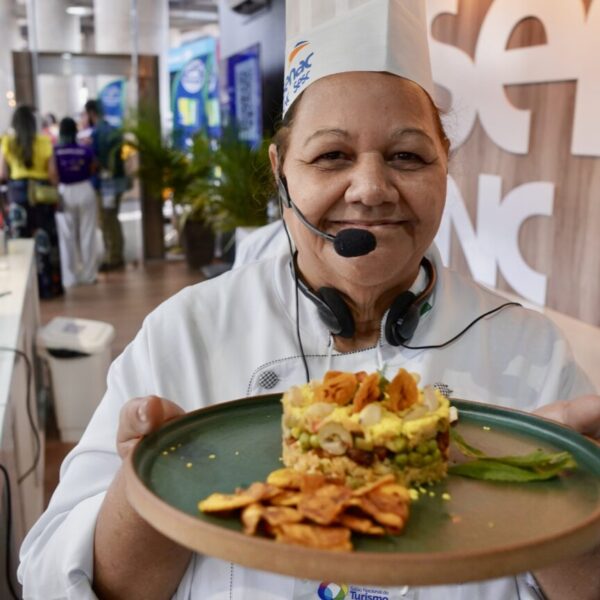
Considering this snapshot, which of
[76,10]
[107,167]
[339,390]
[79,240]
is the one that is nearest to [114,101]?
[107,167]

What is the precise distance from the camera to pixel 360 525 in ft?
2.20

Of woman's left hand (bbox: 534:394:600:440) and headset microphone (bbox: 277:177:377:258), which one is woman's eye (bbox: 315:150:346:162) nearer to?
headset microphone (bbox: 277:177:377:258)

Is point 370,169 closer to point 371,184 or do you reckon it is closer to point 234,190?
point 371,184

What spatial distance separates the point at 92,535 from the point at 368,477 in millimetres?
423

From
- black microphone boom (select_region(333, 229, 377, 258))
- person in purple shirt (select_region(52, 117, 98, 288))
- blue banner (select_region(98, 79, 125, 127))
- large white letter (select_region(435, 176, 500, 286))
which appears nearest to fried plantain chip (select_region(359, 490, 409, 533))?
black microphone boom (select_region(333, 229, 377, 258))

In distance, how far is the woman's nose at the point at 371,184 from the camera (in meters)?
1.06

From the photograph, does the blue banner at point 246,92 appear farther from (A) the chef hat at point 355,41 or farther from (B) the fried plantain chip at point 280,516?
(B) the fried plantain chip at point 280,516

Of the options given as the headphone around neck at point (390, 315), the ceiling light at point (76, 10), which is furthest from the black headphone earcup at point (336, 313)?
the ceiling light at point (76, 10)

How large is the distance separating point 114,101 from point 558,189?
6.72 m

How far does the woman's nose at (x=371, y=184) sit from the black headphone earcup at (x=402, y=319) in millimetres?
189

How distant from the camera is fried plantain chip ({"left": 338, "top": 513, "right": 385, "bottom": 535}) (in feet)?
2.21

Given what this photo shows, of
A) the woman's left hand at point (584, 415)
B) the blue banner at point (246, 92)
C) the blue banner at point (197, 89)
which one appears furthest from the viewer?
the blue banner at point (197, 89)

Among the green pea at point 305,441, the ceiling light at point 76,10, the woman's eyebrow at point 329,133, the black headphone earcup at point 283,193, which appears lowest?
the green pea at point 305,441

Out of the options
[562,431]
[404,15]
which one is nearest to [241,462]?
[562,431]
